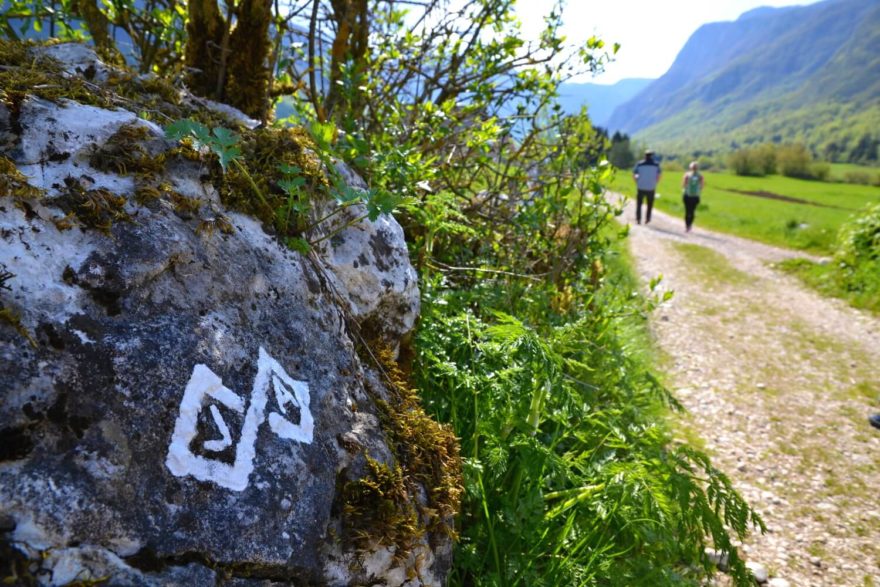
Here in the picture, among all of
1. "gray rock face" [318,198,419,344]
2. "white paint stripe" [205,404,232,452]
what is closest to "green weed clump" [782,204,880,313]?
"gray rock face" [318,198,419,344]

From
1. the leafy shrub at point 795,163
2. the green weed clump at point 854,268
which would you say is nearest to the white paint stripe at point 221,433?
the green weed clump at point 854,268

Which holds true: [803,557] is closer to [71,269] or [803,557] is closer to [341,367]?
[341,367]

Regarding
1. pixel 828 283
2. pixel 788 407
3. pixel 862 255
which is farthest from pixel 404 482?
pixel 862 255

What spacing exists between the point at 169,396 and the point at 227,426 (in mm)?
188

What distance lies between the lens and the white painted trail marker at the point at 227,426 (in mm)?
1397

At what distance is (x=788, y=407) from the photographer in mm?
5656

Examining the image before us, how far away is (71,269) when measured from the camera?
4.69 ft

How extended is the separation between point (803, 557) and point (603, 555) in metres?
2.20

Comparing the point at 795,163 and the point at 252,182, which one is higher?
the point at 795,163

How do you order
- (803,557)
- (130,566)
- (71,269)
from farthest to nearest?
(803,557) → (71,269) → (130,566)

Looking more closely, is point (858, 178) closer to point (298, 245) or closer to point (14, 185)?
point (298, 245)

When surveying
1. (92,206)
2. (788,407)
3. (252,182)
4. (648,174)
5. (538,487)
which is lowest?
(788,407)

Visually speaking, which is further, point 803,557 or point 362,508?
point 803,557

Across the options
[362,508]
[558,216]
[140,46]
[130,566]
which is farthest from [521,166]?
[130,566]
